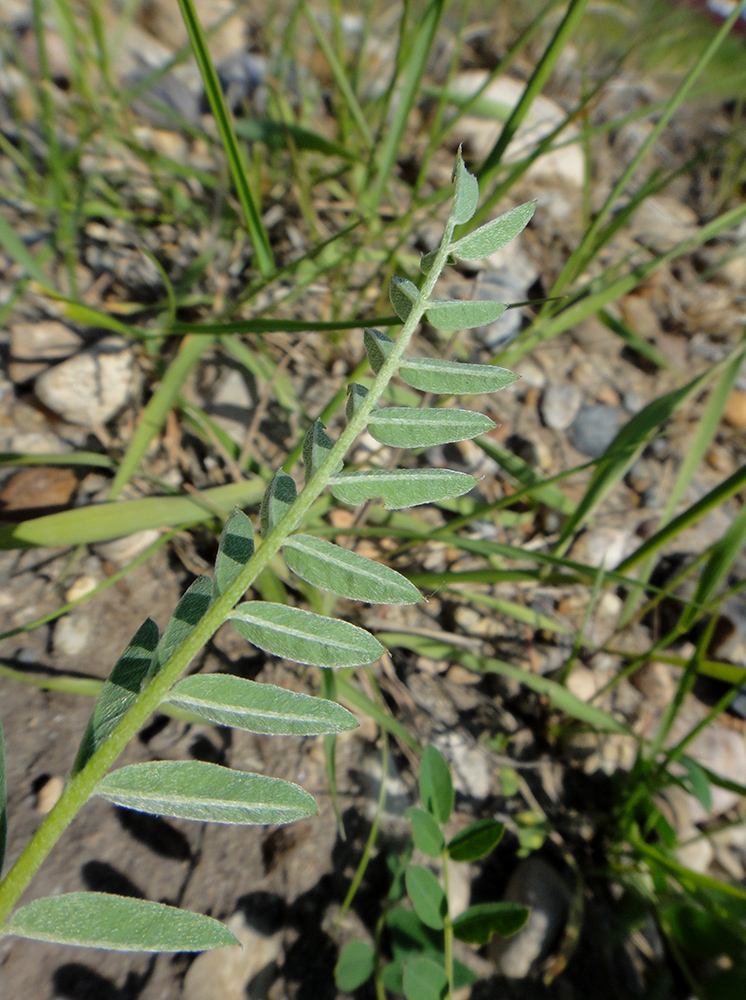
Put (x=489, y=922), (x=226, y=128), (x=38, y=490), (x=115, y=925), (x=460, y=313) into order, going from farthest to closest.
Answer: (x=38, y=490) → (x=226, y=128) → (x=489, y=922) → (x=460, y=313) → (x=115, y=925)

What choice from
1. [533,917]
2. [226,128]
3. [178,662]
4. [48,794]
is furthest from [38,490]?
[533,917]

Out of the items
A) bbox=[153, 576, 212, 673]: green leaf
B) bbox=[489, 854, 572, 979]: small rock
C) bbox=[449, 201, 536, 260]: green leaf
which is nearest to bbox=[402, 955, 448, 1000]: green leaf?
bbox=[489, 854, 572, 979]: small rock

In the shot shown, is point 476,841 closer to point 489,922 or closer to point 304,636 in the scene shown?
point 489,922

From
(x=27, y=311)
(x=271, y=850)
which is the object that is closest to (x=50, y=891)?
(x=271, y=850)

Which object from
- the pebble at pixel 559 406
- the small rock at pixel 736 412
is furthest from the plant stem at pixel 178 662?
the small rock at pixel 736 412

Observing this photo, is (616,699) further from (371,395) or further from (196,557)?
(371,395)

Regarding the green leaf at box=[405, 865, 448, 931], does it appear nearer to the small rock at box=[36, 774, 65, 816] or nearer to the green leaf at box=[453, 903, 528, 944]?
the green leaf at box=[453, 903, 528, 944]

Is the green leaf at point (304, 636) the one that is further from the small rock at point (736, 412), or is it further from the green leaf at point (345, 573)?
the small rock at point (736, 412)
